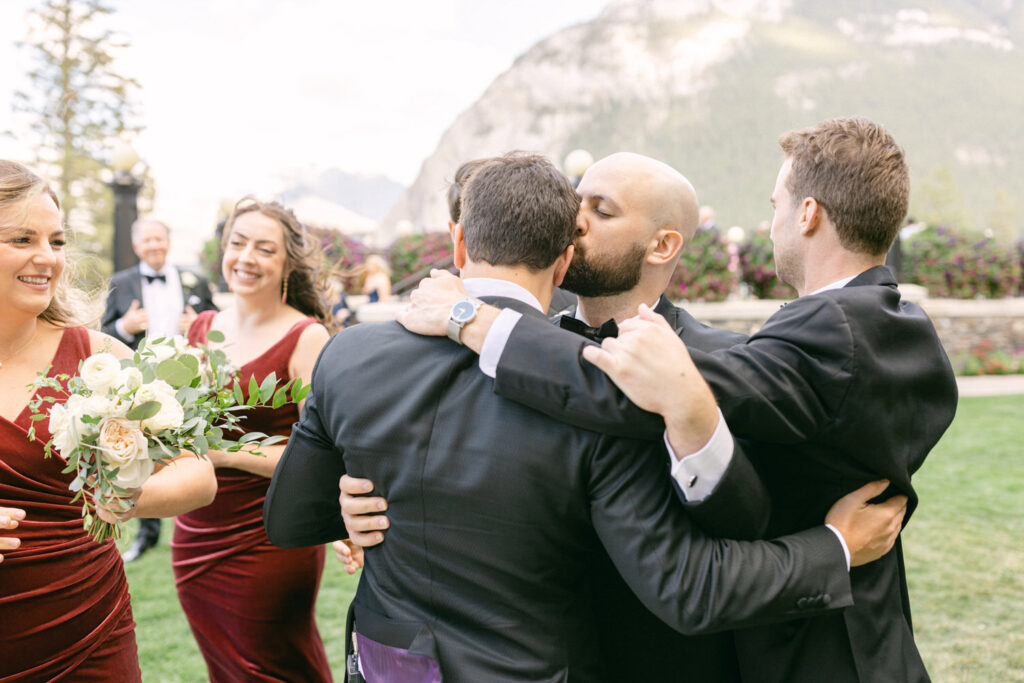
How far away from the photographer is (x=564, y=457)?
1680mm

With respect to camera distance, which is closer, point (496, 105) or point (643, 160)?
point (643, 160)

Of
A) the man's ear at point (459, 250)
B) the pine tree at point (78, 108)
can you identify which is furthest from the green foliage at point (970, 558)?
the pine tree at point (78, 108)

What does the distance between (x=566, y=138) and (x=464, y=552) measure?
126105 mm

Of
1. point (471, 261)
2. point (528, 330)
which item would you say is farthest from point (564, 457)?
point (471, 261)

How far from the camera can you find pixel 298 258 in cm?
389

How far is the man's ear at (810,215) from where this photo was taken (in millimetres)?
2004

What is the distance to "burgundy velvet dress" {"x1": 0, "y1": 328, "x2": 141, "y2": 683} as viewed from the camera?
223 centimetres

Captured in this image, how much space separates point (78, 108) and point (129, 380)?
43.6m

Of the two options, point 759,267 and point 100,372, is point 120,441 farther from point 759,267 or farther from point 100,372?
point 759,267

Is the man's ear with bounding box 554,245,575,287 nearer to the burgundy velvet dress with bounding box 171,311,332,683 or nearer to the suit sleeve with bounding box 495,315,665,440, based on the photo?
the suit sleeve with bounding box 495,315,665,440

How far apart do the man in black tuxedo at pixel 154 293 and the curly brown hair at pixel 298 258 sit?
11.5 ft

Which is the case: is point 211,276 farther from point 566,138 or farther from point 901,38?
point 901,38

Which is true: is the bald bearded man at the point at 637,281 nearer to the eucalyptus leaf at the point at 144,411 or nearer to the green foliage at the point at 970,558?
the eucalyptus leaf at the point at 144,411

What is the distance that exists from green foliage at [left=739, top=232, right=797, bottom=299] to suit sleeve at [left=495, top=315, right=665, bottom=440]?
1297 cm
